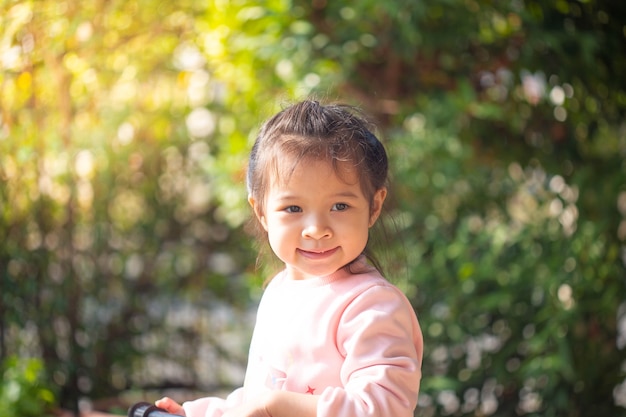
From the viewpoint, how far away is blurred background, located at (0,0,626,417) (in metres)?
3.06

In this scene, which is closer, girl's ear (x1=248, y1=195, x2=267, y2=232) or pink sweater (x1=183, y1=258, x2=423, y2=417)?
pink sweater (x1=183, y1=258, x2=423, y2=417)

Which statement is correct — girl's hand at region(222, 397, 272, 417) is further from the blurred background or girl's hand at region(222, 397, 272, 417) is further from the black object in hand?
the blurred background

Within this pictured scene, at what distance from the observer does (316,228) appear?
1.50 meters

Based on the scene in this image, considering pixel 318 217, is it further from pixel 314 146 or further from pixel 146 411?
pixel 146 411

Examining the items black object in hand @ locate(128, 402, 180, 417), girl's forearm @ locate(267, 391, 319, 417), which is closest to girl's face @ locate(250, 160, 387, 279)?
girl's forearm @ locate(267, 391, 319, 417)

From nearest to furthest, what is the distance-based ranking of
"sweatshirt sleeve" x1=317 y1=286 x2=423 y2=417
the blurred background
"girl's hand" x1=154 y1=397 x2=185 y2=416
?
1. "sweatshirt sleeve" x1=317 y1=286 x2=423 y2=417
2. "girl's hand" x1=154 y1=397 x2=185 y2=416
3. the blurred background

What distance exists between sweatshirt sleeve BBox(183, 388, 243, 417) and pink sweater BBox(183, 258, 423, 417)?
5 cm

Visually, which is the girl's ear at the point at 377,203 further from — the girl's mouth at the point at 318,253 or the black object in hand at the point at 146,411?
the black object in hand at the point at 146,411

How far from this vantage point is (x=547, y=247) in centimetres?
312

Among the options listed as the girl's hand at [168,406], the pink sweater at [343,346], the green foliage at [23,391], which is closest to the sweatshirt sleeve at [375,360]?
the pink sweater at [343,346]

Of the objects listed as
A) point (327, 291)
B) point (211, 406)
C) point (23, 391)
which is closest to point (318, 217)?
point (327, 291)

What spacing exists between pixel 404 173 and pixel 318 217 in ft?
5.91

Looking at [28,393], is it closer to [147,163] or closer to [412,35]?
[147,163]

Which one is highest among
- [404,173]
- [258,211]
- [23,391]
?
[258,211]
